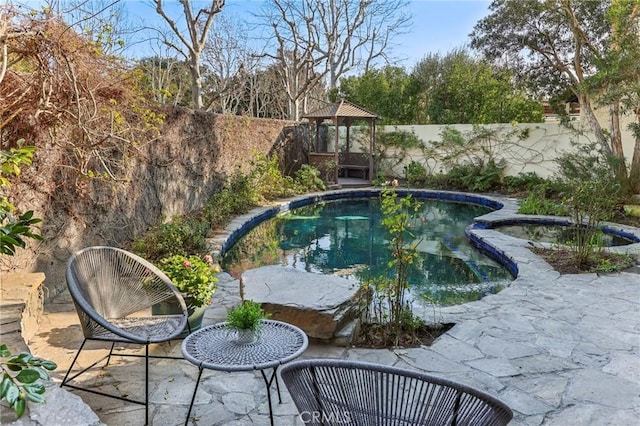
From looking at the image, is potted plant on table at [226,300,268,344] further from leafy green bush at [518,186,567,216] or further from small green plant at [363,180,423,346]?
leafy green bush at [518,186,567,216]

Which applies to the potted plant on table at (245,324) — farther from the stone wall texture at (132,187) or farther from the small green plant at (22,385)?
the stone wall texture at (132,187)

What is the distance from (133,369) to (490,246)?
206 inches

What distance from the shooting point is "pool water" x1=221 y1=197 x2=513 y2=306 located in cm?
544

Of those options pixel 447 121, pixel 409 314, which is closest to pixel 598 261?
pixel 409 314

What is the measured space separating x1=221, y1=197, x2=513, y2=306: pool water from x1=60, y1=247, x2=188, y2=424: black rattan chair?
247cm

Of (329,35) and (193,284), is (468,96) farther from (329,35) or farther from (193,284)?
(193,284)

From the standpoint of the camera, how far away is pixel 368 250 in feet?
23.0

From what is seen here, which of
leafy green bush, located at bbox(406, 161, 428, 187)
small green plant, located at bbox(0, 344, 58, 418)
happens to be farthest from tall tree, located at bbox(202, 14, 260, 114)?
small green plant, located at bbox(0, 344, 58, 418)

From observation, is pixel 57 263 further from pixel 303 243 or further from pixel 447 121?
pixel 447 121

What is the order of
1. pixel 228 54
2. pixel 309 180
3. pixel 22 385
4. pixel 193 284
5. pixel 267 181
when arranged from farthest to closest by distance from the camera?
pixel 228 54, pixel 309 180, pixel 267 181, pixel 193 284, pixel 22 385

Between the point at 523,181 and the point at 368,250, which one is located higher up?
the point at 523,181

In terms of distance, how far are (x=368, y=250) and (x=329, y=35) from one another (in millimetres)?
11786

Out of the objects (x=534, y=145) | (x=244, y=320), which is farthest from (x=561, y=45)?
(x=244, y=320)

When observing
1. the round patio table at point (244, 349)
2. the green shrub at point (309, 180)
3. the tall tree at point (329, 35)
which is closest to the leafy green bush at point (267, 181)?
the green shrub at point (309, 180)
